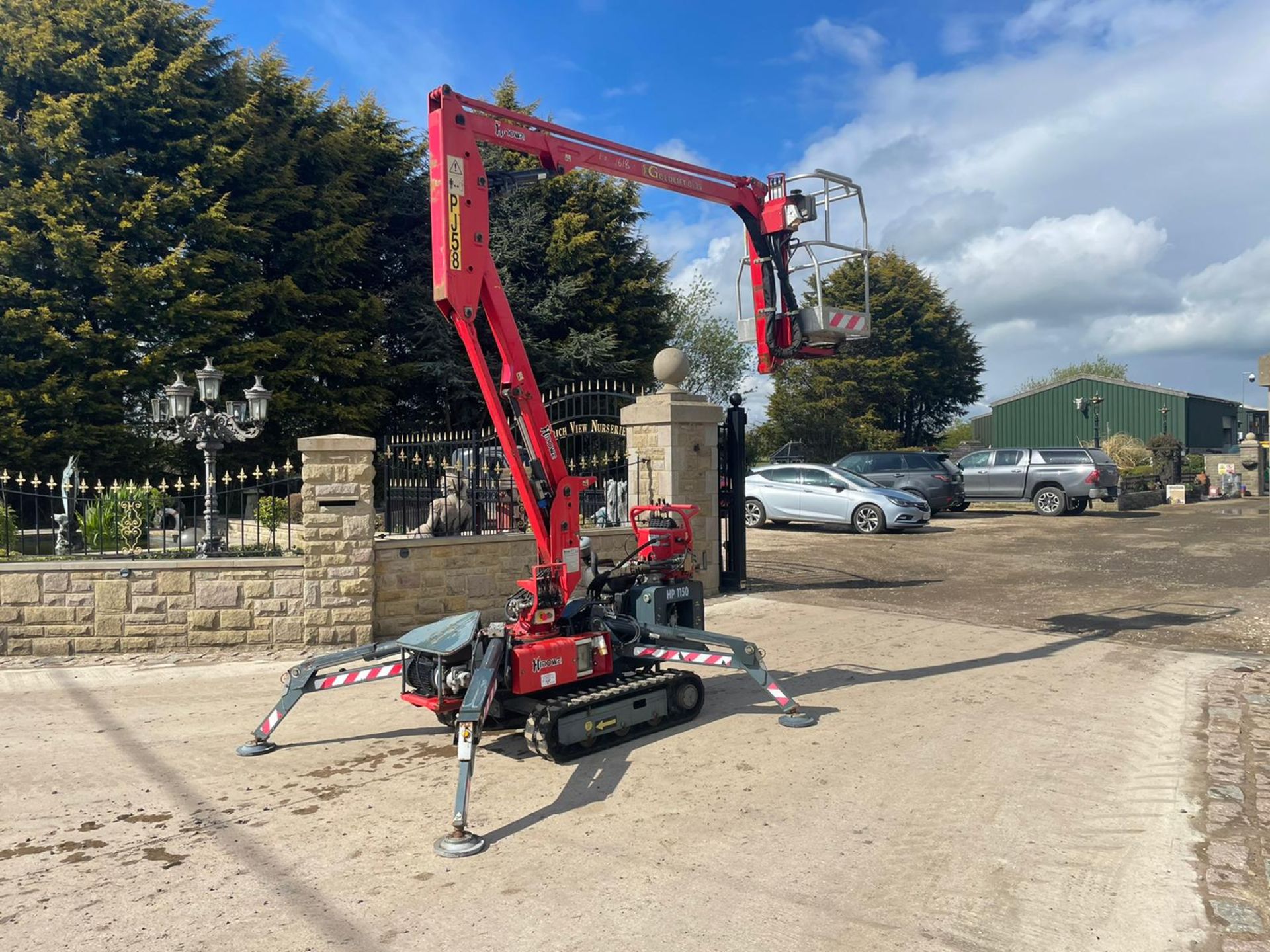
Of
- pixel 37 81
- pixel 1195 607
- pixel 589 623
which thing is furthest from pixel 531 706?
pixel 37 81

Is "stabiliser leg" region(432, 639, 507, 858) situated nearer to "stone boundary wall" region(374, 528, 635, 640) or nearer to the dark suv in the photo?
"stone boundary wall" region(374, 528, 635, 640)

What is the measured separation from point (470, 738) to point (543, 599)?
1.62m

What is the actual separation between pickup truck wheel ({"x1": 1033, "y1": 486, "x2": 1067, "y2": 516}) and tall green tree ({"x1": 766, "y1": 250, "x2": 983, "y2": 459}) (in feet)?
46.8

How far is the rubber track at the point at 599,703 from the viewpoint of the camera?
536 centimetres

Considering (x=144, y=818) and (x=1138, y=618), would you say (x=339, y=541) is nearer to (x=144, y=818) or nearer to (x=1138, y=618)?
(x=144, y=818)

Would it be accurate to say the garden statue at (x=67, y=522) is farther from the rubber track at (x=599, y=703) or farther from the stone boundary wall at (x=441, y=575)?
the rubber track at (x=599, y=703)

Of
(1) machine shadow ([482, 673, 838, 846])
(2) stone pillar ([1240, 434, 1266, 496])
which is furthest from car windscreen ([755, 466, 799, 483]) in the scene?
(2) stone pillar ([1240, 434, 1266, 496])

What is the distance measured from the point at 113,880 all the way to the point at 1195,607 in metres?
10.9

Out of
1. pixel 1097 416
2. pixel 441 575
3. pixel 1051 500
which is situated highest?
pixel 1097 416

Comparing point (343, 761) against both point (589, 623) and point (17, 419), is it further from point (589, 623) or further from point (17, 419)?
point (17, 419)

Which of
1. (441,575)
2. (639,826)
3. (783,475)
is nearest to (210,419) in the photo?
(441,575)

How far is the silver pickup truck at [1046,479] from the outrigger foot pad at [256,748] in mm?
19725

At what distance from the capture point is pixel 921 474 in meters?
21.1

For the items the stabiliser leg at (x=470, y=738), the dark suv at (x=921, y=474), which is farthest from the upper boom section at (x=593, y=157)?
the dark suv at (x=921, y=474)
